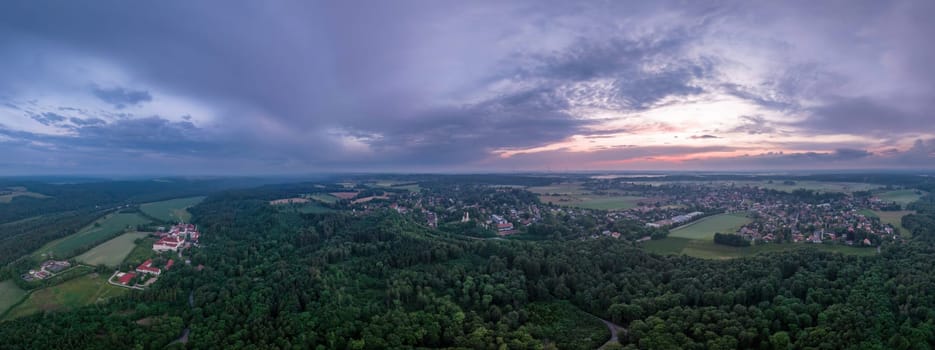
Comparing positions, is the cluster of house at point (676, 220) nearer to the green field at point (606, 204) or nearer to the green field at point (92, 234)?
the green field at point (606, 204)

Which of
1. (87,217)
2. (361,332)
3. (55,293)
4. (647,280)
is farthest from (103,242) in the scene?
(647,280)

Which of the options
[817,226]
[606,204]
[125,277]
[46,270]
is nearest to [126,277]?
[125,277]

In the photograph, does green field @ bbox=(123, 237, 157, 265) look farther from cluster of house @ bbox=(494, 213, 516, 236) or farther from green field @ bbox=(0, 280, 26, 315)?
cluster of house @ bbox=(494, 213, 516, 236)

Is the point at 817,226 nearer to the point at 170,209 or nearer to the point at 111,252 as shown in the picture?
the point at 111,252

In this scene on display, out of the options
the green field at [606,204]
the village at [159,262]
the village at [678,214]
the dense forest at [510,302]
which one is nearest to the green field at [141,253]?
the village at [159,262]

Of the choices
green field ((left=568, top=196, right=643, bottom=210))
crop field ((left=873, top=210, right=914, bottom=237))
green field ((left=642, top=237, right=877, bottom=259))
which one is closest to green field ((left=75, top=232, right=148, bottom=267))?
green field ((left=642, top=237, right=877, bottom=259))
